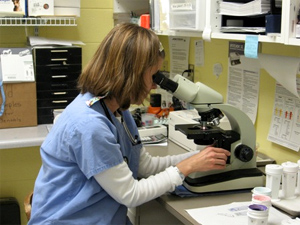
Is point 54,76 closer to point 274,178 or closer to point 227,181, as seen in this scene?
point 227,181

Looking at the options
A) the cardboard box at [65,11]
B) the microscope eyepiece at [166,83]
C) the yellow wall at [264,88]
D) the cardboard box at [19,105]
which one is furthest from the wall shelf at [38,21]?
the microscope eyepiece at [166,83]

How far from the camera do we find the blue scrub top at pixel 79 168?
1517 mm

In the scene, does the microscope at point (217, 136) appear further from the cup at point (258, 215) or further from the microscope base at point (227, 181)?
the cup at point (258, 215)

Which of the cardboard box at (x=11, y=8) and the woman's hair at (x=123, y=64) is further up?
the cardboard box at (x=11, y=8)

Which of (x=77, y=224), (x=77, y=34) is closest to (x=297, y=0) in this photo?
(x=77, y=224)

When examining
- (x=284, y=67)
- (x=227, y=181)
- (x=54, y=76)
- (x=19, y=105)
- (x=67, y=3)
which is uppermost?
(x=67, y=3)

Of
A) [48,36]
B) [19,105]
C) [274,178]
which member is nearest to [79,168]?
[274,178]

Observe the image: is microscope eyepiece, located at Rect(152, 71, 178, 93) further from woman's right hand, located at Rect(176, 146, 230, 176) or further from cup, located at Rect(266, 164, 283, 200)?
cup, located at Rect(266, 164, 283, 200)

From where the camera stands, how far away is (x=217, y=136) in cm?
176

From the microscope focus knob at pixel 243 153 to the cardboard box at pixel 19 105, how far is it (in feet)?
4.46

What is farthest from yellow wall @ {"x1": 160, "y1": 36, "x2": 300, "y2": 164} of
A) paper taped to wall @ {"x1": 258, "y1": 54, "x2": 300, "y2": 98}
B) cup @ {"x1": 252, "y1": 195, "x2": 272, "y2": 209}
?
cup @ {"x1": 252, "y1": 195, "x2": 272, "y2": 209}

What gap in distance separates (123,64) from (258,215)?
0.68 metres

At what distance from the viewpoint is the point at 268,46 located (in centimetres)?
207

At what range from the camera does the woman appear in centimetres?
153
